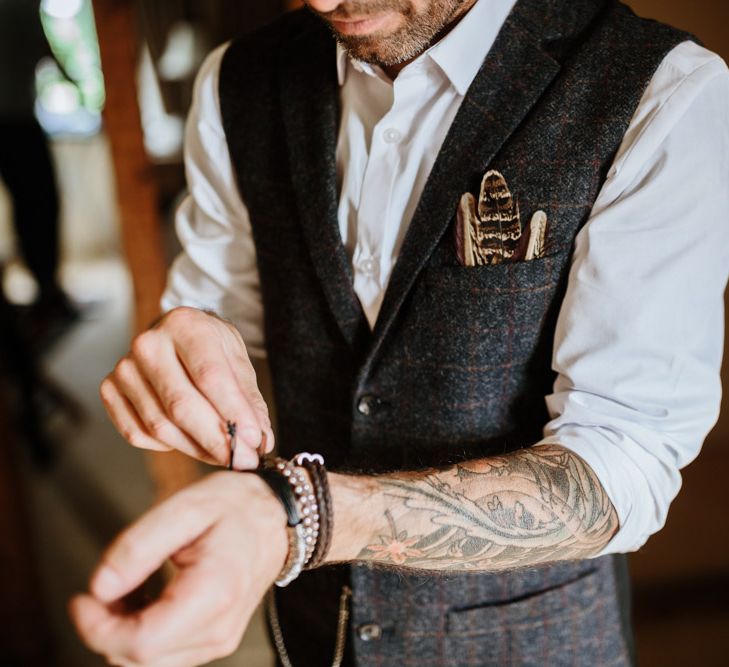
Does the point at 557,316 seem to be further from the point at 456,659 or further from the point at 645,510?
the point at 456,659

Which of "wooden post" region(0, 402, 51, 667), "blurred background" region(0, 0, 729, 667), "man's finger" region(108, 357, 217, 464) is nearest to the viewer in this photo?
"man's finger" region(108, 357, 217, 464)

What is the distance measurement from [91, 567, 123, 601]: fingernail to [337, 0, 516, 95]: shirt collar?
68 centimetres

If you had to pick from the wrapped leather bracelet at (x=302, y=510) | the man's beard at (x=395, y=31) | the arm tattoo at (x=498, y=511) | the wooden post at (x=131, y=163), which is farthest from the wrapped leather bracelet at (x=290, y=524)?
the wooden post at (x=131, y=163)

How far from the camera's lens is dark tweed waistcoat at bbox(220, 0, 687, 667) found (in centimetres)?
83

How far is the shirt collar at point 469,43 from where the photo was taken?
2.87 ft

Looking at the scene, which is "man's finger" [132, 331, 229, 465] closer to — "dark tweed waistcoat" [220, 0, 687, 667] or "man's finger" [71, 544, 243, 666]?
"man's finger" [71, 544, 243, 666]

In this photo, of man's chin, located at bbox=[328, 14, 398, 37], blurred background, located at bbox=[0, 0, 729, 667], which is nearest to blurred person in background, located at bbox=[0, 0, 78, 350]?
blurred background, located at bbox=[0, 0, 729, 667]

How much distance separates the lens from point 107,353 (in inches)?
159

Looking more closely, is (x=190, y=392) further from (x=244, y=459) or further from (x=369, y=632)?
(x=369, y=632)

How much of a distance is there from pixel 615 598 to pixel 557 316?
0.46 meters

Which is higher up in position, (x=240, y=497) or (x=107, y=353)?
(x=240, y=497)

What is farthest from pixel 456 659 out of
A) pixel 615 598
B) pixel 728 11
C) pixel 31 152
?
pixel 31 152

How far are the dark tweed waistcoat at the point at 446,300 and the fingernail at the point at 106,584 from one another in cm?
42

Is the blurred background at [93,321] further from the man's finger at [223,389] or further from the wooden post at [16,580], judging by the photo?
the man's finger at [223,389]
